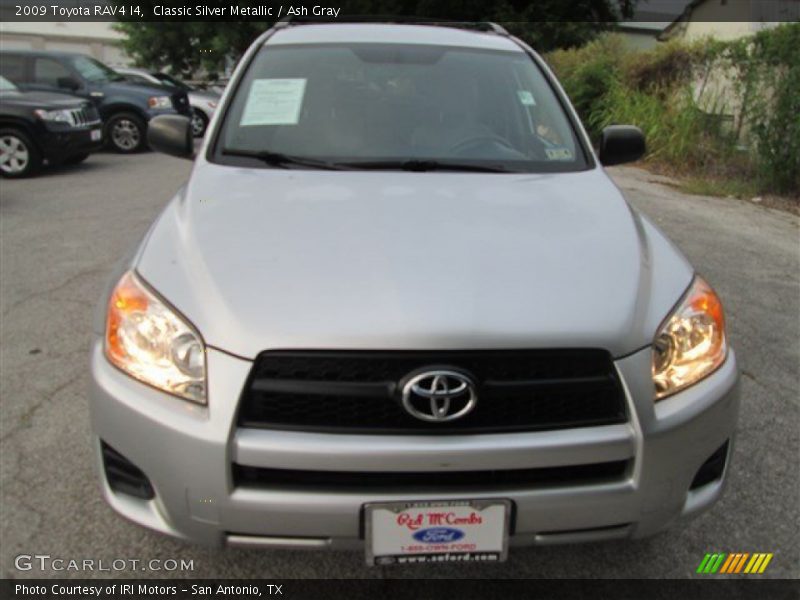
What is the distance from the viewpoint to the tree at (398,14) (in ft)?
66.6

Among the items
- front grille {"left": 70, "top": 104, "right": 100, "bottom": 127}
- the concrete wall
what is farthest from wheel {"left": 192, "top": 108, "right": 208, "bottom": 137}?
the concrete wall

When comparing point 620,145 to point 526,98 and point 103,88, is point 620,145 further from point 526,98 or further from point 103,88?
point 103,88

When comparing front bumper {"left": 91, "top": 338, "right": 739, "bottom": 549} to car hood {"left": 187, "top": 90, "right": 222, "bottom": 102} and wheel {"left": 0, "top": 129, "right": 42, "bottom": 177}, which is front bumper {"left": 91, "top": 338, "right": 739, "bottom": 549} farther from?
car hood {"left": 187, "top": 90, "right": 222, "bottom": 102}

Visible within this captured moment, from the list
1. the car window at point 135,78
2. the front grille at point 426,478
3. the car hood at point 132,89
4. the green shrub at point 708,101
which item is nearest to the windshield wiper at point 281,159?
the front grille at point 426,478

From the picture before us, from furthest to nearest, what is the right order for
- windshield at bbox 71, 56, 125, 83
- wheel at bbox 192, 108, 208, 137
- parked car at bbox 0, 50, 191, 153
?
wheel at bbox 192, 108, 208, 137
windshield at bbox 71, 56, 125, 83
parked car at bbox 0, 50, 191, 153

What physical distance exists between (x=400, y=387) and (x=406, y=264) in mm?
379

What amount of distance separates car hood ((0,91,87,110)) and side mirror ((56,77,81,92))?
1455mm

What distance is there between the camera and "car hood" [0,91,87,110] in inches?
364

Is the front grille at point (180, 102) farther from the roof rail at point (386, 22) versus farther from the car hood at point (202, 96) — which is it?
the roof rail at point (386, 22)

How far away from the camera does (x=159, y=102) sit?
12.2 metres

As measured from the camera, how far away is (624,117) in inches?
467

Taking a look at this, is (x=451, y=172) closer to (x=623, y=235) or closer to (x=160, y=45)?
(x=623, y=235)

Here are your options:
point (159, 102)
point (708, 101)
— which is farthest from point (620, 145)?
point (159, 102)

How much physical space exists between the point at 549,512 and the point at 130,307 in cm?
122
